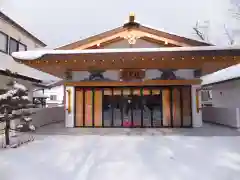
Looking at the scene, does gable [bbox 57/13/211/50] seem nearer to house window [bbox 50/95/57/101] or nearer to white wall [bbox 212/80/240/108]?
white wall [bbox 212/80/240/108]

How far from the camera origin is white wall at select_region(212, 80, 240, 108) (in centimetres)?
1322

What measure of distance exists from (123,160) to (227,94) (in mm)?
11083

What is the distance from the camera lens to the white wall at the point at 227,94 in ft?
43.4

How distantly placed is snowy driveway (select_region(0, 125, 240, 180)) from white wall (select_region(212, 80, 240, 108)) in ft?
19.6

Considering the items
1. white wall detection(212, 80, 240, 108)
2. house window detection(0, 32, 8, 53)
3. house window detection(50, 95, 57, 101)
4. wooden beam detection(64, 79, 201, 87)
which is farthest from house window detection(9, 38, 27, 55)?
house window detection(50, 95, 57, 101)

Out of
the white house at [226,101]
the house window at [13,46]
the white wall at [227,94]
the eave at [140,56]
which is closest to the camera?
the eave at [140,56]

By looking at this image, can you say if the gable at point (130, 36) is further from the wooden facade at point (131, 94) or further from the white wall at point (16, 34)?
the white wall at point (16, 34)

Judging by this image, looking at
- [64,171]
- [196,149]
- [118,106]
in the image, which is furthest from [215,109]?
[64,171]

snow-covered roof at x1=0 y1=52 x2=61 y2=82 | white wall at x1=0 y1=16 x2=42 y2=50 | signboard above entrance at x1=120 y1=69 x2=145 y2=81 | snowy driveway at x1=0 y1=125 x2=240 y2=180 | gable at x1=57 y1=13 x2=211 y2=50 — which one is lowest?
snowy driveway at x1=0 y1=125 x2=240 y2=180

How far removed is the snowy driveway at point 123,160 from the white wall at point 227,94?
5.97 meters

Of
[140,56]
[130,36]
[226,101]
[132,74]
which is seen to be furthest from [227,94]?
[140,56]

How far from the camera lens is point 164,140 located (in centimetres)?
819

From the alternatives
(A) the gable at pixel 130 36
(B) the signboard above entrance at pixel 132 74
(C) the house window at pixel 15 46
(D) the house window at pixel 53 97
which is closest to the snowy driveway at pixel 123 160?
(B) the signboard above entrance at pixel 132 74

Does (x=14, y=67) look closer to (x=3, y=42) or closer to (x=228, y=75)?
A: (x=3, y=42)
